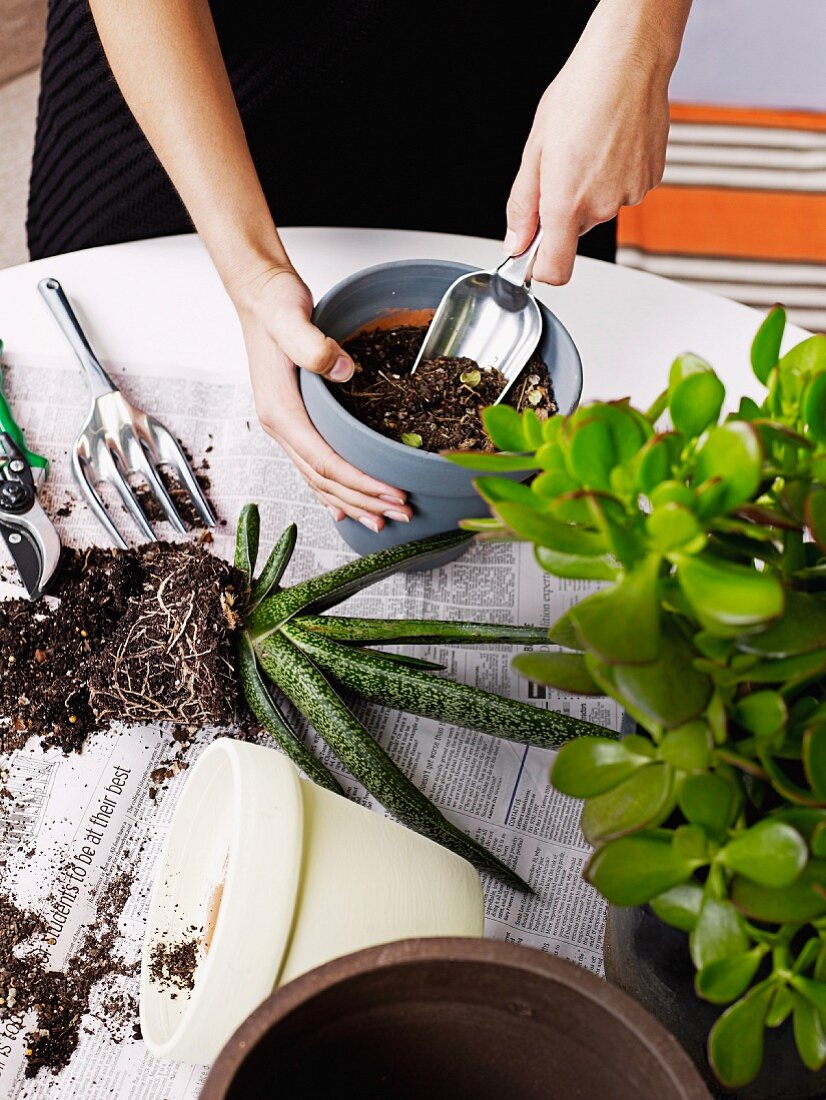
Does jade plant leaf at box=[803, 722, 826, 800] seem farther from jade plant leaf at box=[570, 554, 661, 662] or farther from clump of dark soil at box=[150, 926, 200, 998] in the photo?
clump of dark soil at box=[150, 926, 200, 998]

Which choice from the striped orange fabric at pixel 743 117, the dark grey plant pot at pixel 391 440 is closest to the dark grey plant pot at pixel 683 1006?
the dark grey plant pot at pixel 391 440

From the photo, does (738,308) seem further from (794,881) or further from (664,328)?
(794,881)

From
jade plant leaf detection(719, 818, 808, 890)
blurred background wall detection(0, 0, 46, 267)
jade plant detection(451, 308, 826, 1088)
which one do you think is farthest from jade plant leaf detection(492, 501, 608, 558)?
blurred background wall detection(0, 0, 46, 267)

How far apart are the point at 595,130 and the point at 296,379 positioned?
278 mm

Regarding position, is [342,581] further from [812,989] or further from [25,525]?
[812,989]

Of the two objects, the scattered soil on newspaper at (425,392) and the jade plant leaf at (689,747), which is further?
the scattered soil on newspaper at (425,392)

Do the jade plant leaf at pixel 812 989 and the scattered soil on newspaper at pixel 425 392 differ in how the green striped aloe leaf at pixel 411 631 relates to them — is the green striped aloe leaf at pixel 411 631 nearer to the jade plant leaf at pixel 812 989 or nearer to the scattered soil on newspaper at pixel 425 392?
the scattered soil on newspaper at pixel 425 392

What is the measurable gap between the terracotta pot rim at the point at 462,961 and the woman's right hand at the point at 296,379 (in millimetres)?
348

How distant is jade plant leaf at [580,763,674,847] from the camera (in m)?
0.32

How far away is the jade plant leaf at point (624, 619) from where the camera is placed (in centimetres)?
28

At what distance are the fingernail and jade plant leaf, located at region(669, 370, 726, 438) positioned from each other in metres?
0.36

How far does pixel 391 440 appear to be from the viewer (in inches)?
24.3

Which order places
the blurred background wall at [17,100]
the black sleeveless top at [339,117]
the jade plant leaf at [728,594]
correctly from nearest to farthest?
the jade plant leaf at [728,594], the black sleeveless top at [339,117], the blurred background wall at [17,100]

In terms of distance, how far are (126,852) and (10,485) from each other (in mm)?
Result: 286
